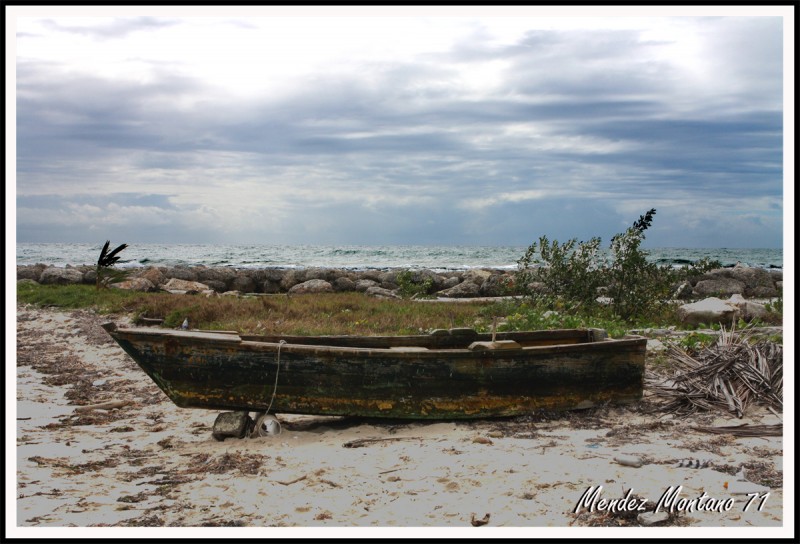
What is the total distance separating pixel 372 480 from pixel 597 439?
2.25 meters

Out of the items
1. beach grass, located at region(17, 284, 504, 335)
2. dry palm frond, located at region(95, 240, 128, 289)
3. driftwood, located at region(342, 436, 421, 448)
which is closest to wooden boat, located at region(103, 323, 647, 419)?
driftwood, located at region(342, 436, 421, 448)

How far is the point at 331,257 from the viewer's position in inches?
2325

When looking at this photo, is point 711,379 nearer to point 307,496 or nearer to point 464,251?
point 307,496

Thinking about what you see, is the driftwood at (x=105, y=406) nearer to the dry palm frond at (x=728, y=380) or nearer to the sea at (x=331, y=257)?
the dry palm frond at (x=728, y=380)

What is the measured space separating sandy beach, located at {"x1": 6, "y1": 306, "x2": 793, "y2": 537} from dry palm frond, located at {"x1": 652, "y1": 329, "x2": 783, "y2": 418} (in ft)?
0.95

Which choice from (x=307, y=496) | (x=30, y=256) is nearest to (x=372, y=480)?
(x=307, y=496)

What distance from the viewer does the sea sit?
162ft

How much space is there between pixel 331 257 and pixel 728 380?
173ft

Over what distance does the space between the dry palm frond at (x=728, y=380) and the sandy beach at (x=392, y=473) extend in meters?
0.29

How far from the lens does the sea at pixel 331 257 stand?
4928cm

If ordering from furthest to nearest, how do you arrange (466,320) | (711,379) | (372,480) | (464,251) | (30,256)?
(464,251), (30,256), (466,320), (711,379), (372,480)

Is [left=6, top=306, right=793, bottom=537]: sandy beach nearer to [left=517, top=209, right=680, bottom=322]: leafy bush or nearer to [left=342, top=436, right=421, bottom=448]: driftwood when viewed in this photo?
[left=342, top=436, right=421, bottom=448]: driftwood

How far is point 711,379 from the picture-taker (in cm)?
737

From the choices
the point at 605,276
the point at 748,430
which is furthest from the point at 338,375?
the point at 605,276
